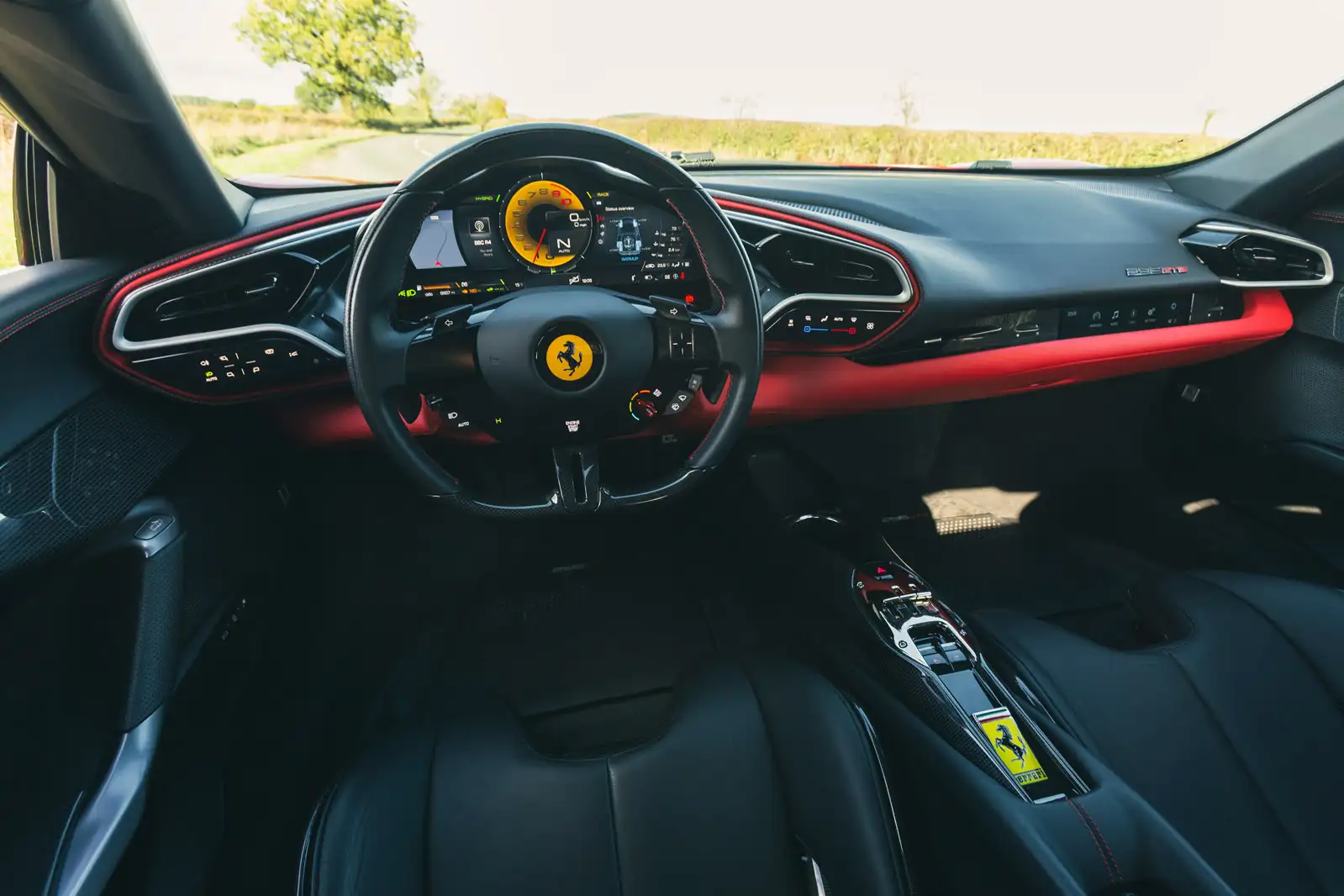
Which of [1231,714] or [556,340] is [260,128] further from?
[1231,714]

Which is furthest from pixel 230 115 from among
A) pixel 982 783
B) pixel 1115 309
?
pixel 1115 309

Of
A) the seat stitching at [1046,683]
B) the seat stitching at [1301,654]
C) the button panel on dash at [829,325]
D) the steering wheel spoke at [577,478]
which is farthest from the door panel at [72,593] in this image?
the seat stitching at [1301,654]


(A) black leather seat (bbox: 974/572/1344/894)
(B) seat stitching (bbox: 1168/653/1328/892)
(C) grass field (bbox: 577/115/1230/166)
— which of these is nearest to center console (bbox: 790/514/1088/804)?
(A) black leather seat (bbox: 974/572/1344/894)

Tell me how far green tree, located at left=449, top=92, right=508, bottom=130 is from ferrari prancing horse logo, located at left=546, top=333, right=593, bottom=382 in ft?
1.45

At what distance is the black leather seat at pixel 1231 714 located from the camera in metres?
1.32

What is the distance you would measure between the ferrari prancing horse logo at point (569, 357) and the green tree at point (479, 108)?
44cm

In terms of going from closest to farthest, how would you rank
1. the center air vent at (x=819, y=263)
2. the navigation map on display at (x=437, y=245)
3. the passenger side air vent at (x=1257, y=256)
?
the navigation map on display at (x=437, y=245), the center air vent at (x=819, y=263), the passenger side air vent at (x=1257, y=256)

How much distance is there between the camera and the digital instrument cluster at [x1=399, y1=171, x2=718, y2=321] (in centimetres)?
152

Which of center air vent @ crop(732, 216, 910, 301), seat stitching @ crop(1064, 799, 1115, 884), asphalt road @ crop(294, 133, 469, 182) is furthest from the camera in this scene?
center air vent @ crop(732, 216, 910, 301)

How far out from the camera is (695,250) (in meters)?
1.66

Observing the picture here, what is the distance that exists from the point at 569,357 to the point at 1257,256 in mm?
2093

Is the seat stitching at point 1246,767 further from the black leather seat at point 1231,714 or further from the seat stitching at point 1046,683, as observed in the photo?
the seat stitching at point 1046,683

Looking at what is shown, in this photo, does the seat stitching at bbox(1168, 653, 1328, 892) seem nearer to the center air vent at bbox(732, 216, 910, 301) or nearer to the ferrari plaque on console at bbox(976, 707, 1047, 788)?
the ferrari plaque on console at bbox(976, 707, 1047, 788)

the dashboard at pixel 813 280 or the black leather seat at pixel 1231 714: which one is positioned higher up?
the dashboard at pixel 813 280
